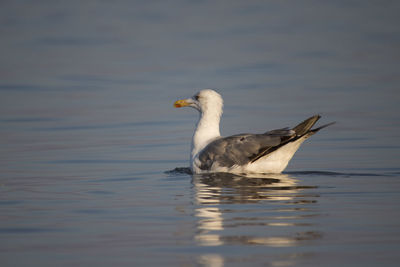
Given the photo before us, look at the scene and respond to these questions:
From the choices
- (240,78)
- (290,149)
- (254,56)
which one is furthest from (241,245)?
(254,56)

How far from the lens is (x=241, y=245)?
746 cm

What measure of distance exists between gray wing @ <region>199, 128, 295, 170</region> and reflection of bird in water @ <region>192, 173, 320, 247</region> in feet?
0.95

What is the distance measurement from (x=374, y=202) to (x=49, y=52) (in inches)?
1285

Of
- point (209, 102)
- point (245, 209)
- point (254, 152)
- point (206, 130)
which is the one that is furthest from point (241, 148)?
point (245, 209)

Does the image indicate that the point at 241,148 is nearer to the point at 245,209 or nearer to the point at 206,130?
the point at 206,130

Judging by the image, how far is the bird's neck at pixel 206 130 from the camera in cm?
1362

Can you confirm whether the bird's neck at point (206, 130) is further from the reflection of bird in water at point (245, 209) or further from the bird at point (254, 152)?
the reflection of bird in water at point (245, 209)

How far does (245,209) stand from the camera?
30.3 feet

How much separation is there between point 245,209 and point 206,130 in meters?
4.69

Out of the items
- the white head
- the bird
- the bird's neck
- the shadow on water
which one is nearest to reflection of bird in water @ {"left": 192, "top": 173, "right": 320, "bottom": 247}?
the shadow on water

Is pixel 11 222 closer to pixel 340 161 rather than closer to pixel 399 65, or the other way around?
pixel 340 161

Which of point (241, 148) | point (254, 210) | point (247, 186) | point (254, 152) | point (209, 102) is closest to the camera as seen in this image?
point (254, 210)

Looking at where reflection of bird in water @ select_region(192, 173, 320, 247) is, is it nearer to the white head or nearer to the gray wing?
the gray wing

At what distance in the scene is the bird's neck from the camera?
1362 cm
